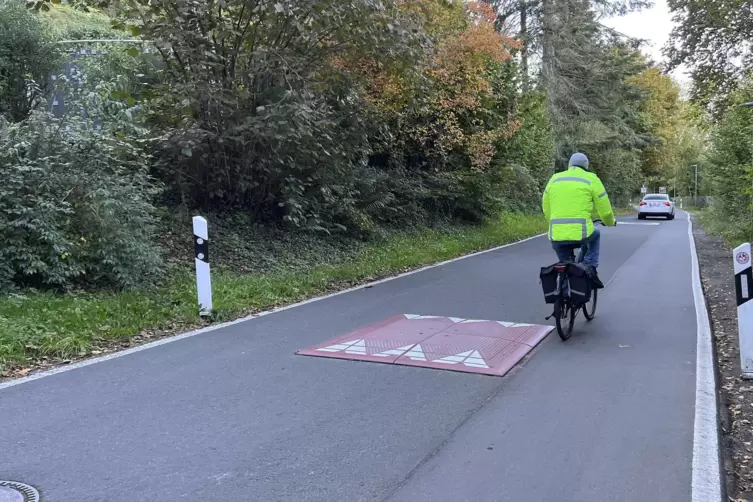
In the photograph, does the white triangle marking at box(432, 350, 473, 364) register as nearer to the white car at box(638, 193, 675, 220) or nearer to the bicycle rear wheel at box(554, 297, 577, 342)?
the bicycle rear wheel at box(554, 297, 577, 342)

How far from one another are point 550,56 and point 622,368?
27004 mm

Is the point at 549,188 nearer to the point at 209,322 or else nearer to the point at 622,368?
the point at 622,368

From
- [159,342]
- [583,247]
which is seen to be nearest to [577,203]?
[583,247]

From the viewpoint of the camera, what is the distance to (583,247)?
7.61 meters

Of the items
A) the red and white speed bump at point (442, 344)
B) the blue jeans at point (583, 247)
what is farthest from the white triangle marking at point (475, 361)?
the blue jeans at point (583, 247)

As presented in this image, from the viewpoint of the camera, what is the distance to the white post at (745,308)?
552 centimetres

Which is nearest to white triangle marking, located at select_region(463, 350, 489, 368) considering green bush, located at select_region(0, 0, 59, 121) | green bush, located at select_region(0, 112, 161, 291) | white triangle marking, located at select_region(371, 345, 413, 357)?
white triangle marking, located at select_region(371, 345, 413, 357)

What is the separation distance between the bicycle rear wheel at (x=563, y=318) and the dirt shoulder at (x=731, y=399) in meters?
1.47

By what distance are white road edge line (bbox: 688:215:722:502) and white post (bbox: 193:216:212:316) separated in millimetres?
5432

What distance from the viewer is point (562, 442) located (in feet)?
13.8

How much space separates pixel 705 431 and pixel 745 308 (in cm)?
170

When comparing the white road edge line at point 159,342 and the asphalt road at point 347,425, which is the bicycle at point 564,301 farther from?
the white road edge line at point 159,342

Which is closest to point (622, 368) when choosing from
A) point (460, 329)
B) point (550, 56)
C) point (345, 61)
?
point (460, 329)

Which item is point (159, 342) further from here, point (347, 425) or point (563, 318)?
point (563, 318)
